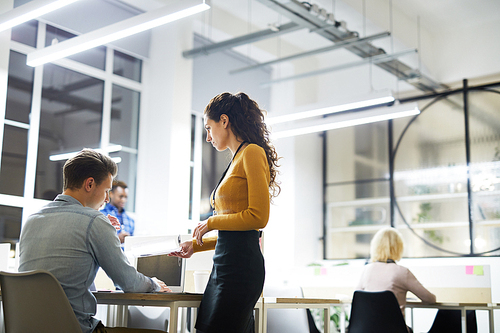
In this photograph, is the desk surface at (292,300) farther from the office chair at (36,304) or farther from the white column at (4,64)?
the white column at (4,64)

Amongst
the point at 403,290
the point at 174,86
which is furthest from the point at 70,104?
the point at 403,290

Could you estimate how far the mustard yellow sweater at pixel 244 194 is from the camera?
65.2 inches

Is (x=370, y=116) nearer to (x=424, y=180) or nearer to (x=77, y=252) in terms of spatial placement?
(x=424, y=180)

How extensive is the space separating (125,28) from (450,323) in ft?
10.2

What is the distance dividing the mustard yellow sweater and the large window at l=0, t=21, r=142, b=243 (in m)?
3.79

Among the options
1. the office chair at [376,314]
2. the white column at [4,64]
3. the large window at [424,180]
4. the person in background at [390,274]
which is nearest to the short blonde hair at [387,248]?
the person in background at [390,274]

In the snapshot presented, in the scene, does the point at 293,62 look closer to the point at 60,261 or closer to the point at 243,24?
the point at 243,24

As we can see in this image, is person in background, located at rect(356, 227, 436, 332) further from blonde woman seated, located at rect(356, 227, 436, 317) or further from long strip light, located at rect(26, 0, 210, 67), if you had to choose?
long strip light, located at rect(26, 0, 210, 67)

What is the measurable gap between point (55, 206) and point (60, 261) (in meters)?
0.20

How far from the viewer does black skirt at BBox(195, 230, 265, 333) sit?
1.60 meters

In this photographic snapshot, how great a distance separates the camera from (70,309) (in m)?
1.60

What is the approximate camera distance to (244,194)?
5.65 feet

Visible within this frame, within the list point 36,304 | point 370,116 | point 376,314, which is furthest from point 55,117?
point 36,304

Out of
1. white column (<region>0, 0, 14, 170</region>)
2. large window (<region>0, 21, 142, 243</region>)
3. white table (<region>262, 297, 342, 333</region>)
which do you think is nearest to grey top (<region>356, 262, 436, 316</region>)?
white table (<region>262, 297, 342, 333</region>)
